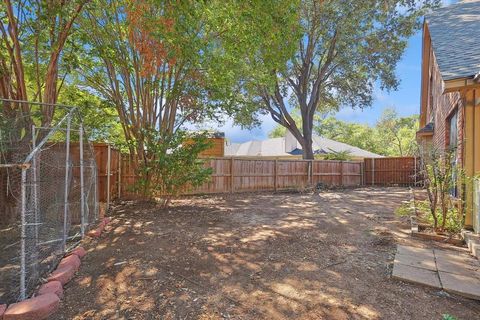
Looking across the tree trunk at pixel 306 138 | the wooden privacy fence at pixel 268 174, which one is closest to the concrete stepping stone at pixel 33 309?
the wooden privacy fence at pixel 268 174

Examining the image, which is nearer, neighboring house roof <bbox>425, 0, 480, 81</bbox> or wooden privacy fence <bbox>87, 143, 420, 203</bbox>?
neighboring house roof <bbox>425, 0, 480, 81</bbox>

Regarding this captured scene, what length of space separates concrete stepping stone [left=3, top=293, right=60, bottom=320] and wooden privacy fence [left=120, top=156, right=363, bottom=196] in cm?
635

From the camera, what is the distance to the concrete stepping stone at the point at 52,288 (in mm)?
2725

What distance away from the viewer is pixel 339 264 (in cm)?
348

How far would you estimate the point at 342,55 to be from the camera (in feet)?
48.0

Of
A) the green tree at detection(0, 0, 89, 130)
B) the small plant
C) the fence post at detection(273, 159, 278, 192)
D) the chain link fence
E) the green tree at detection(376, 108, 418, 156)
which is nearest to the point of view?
the chain link fence

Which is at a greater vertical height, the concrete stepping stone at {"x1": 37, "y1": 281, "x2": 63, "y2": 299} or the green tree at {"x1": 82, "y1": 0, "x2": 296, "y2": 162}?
the green tree at {"x1": 82, "y1": 0, "x2": 296, "y2": 162}

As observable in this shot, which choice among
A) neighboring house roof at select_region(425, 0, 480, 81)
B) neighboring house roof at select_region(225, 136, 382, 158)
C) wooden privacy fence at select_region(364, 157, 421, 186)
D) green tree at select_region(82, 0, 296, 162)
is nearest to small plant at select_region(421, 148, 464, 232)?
neighboring house roof at select_region(425, 0, 480, 81)

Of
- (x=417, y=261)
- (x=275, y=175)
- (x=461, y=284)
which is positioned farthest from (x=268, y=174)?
(x=461, y=284)

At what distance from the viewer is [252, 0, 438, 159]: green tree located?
12.7 metres

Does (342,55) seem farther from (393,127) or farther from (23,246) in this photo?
(393,127)

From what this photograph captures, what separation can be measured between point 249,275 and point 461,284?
7.04 feet

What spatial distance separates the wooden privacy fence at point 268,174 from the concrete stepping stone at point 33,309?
6.35 metres

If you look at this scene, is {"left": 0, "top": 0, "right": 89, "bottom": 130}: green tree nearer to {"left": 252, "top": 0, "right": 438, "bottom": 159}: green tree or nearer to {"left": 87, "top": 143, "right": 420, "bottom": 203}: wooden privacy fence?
{"left": 87, "top": 143, "right": 420, "bottom": 203}: wooden privacy fence
